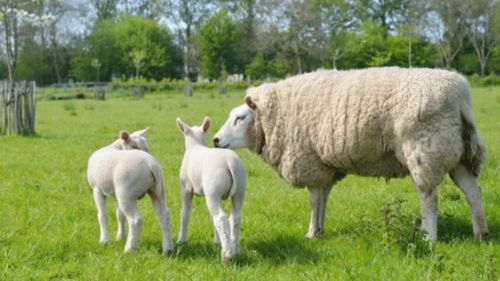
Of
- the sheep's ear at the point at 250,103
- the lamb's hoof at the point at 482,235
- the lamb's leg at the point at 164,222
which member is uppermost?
the sheep's ear at the point at 250,103

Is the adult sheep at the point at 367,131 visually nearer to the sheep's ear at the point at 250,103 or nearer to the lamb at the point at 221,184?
the sheep's ear at the point at 250,103

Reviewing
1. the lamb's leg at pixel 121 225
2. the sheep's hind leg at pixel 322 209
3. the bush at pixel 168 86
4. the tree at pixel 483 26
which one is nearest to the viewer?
the lamb's leg at pixel 121 225

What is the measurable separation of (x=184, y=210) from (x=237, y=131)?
1.32m

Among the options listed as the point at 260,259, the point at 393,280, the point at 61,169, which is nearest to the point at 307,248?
the point at 260,259

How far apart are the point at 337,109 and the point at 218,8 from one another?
7390cm

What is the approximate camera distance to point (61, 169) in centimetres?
990

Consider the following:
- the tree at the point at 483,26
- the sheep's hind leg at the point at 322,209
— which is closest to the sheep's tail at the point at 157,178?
the sheep's hind leg at the point at 322,209

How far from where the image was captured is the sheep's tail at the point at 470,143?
5.11m

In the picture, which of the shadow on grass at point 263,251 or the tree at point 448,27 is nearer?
the shadow on grass at point 263,251

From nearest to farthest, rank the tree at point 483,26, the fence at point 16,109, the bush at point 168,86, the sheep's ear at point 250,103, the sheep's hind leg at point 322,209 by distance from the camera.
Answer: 1. the sheep's hind leg at point 322,209
2. the sheep's ear at point 250,103
3. the fence at point 16,109
4. the bush at point 168,86
5. the tree at point 483,26

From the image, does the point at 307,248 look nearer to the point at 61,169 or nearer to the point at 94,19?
the point at 61,169

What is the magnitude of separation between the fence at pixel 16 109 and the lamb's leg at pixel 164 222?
11.5m

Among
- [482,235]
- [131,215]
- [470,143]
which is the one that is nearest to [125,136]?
[131,215]

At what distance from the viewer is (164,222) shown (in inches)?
192
